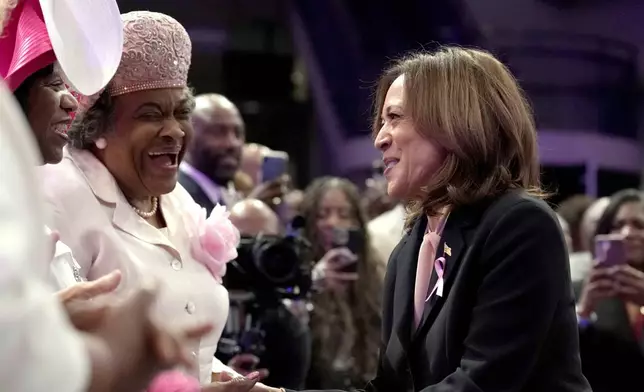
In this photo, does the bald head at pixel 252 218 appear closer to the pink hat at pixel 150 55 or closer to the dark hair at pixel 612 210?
the pink hat at pixel 150 55

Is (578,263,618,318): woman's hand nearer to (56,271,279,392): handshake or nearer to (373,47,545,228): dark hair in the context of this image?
(373,47,545,228): dark hair

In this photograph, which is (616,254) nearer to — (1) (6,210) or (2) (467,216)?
(2) (467,216)

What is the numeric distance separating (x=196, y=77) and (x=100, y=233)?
428 cm

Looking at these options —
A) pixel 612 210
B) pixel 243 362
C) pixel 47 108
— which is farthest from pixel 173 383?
pixel 612 210

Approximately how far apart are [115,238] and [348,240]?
161 centimetres

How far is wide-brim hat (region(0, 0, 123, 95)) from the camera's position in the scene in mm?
1449

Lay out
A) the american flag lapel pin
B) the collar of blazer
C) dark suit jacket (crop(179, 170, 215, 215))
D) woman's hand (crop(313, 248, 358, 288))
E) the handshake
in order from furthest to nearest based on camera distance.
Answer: woman's hand (crop(313, 248, 358, 288)) → dark suit jacket (crop(179, 170, 215, 215)) → the collar of blazer → the american flag lapel pin → the handshake

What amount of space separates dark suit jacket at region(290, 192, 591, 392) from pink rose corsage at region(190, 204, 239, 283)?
1.51 ft

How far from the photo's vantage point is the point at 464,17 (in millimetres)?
5227

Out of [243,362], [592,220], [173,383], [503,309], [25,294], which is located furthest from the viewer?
[592,220]

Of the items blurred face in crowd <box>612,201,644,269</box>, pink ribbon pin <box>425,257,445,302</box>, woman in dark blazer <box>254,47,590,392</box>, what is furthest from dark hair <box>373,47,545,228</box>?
blurred face in crowd <box>612,201,644,269</box>

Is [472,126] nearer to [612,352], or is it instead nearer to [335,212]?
[612,352]

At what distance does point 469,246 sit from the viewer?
1664 mm

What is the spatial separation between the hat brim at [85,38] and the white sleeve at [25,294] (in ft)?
2.50
